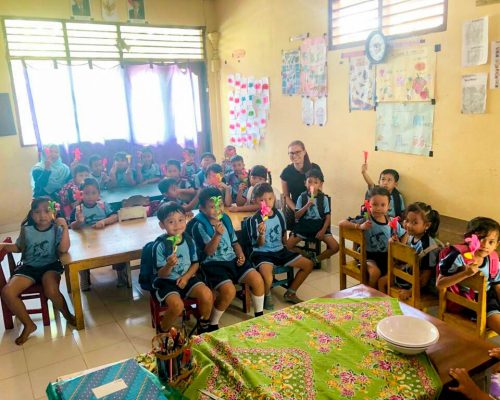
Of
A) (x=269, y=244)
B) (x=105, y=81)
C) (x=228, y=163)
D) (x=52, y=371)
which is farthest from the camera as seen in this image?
(x=105, y=81)

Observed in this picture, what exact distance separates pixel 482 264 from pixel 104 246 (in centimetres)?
248

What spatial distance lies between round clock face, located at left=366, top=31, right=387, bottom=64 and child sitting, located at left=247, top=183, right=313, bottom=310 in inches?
71.2

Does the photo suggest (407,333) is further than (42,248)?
No

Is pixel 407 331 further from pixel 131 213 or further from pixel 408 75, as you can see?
pixel 408 75

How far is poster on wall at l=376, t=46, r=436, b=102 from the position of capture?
3.81 m

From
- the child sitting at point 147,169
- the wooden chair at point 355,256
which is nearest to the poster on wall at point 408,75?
the wooden chair at point 355,256

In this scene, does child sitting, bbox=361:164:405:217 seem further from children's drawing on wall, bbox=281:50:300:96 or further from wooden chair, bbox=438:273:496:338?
children's drawing on wall, bbox=281:50:300:96

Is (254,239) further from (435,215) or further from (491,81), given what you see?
(491,81)

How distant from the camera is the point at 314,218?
13.3ft

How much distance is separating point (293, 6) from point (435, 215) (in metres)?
3.25

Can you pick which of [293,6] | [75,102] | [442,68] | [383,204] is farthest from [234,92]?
[383,204]

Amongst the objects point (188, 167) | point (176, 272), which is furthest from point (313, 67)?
point (176, 272)

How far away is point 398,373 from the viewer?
1551 millimetres

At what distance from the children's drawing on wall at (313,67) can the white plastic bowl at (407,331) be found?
3.57 metres
